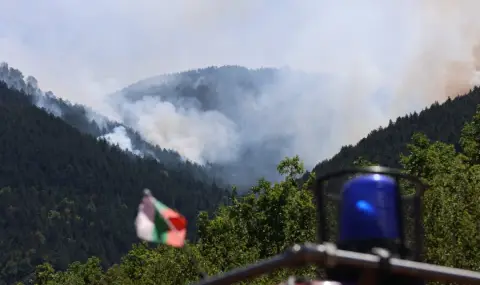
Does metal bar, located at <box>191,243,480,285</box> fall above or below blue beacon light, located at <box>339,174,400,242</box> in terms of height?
below

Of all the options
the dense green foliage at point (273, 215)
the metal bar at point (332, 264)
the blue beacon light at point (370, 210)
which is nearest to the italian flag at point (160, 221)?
the metal bar at point (332, 264)

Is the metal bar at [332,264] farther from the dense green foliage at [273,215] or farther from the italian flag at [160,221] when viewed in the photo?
the dense green foliage at [273,215]

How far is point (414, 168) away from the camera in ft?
209

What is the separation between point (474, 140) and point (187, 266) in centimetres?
3459

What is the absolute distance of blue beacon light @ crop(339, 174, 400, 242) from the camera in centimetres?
538

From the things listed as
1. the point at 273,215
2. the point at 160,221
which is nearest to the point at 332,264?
the point at 160,221

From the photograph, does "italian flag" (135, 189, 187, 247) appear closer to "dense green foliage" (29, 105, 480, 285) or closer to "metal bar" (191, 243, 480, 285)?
"metal bar" (191, 243, 480, 285)

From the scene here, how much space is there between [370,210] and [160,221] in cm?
168

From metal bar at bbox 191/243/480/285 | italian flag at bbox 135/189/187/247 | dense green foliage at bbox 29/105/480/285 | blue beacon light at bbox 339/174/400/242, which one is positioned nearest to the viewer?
metal bar at bbox 191/243/480/285

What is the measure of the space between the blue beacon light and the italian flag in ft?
4.73

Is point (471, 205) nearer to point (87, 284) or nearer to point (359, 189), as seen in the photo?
point (359, 189)

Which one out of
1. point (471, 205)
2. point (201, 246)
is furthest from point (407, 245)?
point (201, 246)

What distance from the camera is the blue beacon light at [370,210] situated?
212 inches

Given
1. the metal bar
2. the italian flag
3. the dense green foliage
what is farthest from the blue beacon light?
the dense green foliage
